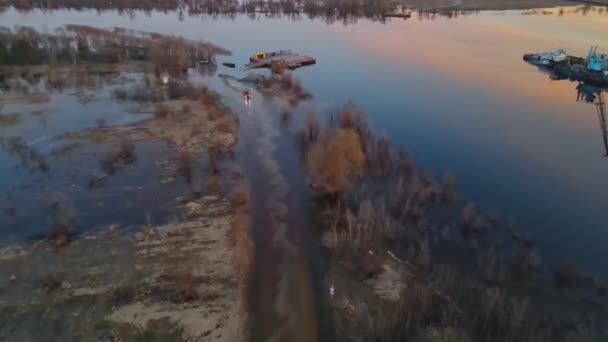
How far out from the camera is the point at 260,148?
19.8 meters

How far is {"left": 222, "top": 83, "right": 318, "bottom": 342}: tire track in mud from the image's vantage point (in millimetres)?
10134

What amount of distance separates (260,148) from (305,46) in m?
24.1

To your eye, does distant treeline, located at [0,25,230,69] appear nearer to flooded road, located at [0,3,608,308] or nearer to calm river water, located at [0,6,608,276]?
calm river water, located at [0,6,608,276]

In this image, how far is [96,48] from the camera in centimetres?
3575

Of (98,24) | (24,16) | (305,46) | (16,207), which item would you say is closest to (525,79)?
(305,46)

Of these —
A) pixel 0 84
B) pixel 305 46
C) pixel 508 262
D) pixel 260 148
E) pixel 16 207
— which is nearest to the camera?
pixel 508 262

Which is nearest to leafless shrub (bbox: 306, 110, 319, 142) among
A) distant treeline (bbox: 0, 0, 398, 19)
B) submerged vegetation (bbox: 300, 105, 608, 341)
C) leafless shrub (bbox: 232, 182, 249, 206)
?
submerged vegetation (bbox: 300, 105, 608, 341)

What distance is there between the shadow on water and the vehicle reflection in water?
639 inches

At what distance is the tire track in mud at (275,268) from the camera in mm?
10134

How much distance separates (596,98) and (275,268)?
2544 cm

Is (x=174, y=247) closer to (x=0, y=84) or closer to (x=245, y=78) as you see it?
(x=245, y=78)

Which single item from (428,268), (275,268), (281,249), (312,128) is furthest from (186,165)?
(428,268)

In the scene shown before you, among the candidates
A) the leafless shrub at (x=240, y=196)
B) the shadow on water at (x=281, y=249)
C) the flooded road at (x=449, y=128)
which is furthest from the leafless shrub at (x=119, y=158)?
the leafless shrub at (x=240, y=196)

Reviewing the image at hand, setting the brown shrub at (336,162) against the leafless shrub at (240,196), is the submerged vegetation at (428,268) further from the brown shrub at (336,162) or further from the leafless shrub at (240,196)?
the leafless shrub at (240,196)
